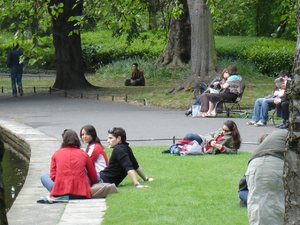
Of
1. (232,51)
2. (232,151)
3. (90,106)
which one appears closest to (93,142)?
(232,151)

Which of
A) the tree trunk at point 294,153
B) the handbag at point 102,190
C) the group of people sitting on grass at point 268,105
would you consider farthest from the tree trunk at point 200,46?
the tree trunk at point 294,153

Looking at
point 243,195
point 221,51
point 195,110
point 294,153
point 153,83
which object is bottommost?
point 153,83

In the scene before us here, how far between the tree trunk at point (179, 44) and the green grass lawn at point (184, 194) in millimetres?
22037

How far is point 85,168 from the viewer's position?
11609 millimetres

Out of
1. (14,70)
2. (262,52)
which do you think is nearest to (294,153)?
(14,70)

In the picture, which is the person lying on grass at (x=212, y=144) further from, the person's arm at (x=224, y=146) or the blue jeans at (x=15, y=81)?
the blue jeans at (x=15, y=81)

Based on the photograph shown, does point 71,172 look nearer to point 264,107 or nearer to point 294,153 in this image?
point 294,153

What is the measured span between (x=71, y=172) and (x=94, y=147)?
3.49 ft

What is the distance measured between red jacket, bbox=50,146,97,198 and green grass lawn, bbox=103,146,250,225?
18.6 inches

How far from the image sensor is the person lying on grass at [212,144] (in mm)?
14941

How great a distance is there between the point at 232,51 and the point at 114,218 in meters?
31.9

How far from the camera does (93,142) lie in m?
12.5

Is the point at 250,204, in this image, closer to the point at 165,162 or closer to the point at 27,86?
the point at 165,162

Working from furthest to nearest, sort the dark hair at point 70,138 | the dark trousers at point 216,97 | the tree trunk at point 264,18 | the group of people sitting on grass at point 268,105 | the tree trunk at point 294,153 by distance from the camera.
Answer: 1. the tree trunk at point 264,18
2. the dark trousers at point 216,97
3. the group of people sitting on grass at point 268,105
4. the dark hair at point 70,138
5. the tree trunk at point 294,153
